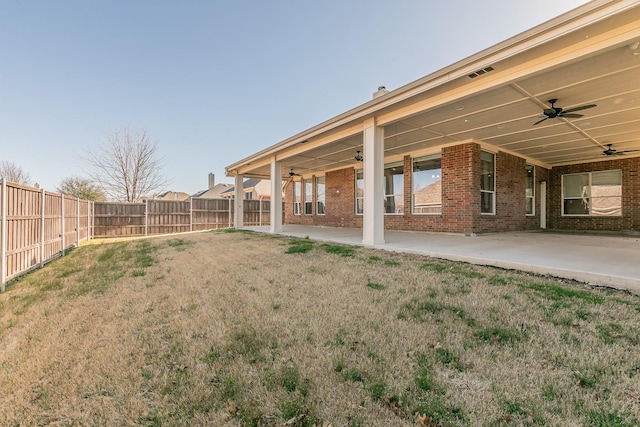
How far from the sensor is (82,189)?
20.8 metres

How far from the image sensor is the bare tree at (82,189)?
2059 cm

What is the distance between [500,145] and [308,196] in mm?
9507

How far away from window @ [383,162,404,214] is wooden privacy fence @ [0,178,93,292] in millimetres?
9926

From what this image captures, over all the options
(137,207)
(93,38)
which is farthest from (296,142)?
(137,207)

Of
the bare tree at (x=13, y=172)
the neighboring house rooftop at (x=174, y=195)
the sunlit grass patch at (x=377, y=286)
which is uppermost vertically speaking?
the bare tree at (x=13, y=172)

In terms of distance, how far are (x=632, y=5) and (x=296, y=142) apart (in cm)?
724

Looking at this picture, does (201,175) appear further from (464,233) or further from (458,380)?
(458,380)

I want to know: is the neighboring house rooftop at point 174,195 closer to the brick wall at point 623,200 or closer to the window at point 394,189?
the window at point 394,189

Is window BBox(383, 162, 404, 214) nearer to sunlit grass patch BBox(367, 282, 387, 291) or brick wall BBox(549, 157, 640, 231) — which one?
sunlit grass patch BBox(367, 282, 387, 291)

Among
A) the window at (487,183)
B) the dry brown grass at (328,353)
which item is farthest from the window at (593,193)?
the dry brown grass at (328,353)

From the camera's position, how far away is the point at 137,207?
49.1 feet

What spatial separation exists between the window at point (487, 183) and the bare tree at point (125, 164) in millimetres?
20302

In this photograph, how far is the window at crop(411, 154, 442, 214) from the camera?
9.61 m

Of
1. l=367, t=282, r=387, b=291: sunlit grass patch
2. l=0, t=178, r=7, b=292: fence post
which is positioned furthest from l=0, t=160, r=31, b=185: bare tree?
l=367, t=282, r=387, b=291: sunlit grass patch
